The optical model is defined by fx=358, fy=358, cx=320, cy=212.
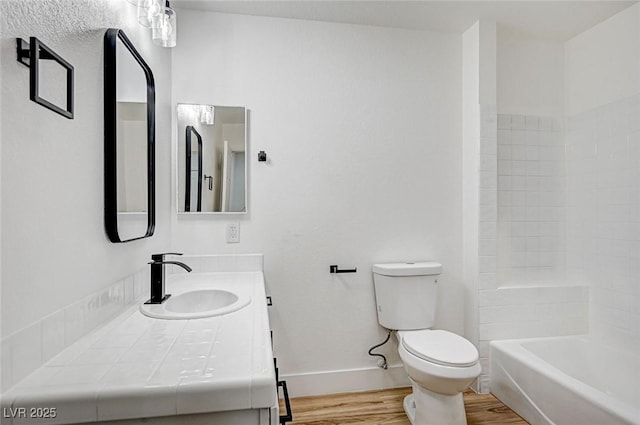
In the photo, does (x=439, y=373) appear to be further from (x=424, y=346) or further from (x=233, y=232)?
(x=233, y=232)

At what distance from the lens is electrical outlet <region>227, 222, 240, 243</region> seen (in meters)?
2.17

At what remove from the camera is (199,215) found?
2150mm

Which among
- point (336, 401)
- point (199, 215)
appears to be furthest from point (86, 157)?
point (336, 401)

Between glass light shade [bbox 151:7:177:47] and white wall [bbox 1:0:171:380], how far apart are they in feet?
0.44

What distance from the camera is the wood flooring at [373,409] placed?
6.56 ft

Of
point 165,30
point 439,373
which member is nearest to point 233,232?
point 165,30

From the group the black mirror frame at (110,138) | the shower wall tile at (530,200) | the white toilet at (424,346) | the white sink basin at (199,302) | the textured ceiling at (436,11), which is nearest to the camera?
the black mirror frame at (110,138)

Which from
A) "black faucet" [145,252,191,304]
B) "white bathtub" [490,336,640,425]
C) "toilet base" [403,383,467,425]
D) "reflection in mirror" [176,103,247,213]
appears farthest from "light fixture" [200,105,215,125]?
"white bathtub" [490,336,640,425]

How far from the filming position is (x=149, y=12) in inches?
57.8

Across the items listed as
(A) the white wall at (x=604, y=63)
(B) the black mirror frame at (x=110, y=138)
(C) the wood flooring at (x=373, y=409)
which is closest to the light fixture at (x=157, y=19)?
(B) the black mirror frame at (x=110, y=138)

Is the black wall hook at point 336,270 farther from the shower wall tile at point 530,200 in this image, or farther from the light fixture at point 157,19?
the light fixture at point 157,19

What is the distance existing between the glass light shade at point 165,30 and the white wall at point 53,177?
0.13 meters

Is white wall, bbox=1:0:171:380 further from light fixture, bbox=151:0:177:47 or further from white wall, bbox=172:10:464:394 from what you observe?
white wall, bbox=172:10:464:394

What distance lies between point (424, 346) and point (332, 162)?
1.20 metres
